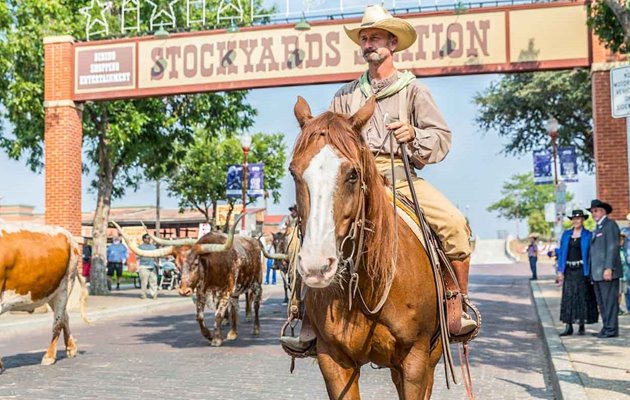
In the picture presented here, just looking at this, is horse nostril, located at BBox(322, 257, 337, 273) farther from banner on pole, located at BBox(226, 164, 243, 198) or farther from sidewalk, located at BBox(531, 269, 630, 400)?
banner on pole, located at BBox(226, 164, 243, 198)

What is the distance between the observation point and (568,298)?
12.0m

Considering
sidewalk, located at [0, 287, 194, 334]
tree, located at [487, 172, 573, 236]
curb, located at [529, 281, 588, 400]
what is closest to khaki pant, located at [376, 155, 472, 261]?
curb, located at [529, 281, 588, 400]

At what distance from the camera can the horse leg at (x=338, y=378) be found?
155 inches

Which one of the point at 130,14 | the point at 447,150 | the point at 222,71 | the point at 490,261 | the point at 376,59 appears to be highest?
the point at 130,14

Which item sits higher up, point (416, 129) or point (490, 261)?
point (416, 129)

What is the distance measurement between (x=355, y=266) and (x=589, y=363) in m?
6.13

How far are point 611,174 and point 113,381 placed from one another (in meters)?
13.2

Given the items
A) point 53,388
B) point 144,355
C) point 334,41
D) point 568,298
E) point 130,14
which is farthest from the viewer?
point 130,14

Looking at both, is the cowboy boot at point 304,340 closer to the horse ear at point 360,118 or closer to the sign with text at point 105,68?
the horse ear at point 360,118

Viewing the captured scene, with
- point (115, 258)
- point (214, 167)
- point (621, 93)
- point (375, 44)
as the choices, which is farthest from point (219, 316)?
point (214, 167)

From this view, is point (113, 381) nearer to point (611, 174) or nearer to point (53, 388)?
point (53, 388)

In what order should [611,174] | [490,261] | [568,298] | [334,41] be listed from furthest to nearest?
[490,261] → [334,41] → [611,174] → [568,298]

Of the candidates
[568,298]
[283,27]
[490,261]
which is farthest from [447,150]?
[490,261]

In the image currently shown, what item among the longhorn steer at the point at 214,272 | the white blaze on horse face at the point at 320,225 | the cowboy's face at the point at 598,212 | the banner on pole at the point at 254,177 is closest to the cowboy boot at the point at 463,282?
the white blaze on horse face at the point at 320,225
